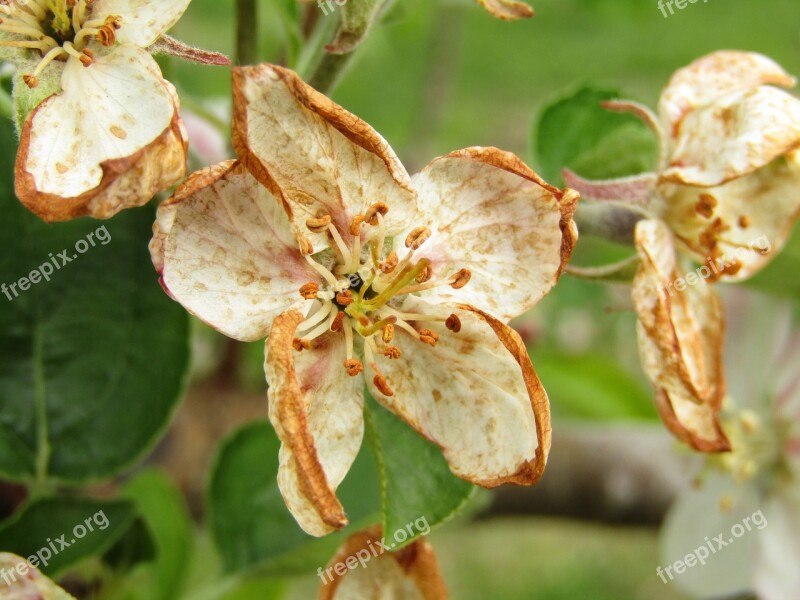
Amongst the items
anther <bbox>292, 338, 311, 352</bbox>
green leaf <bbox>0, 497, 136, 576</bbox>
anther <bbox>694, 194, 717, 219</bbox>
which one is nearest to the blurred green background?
anther <bbox>694, 194, 717, 219</bbox>

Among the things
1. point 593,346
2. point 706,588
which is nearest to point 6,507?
point 706,588

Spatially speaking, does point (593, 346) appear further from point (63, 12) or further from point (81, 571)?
point (63, 12)

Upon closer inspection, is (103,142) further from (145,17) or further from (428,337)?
(428,337)

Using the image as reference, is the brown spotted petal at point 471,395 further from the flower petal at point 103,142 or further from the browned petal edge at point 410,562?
the flower petal at point 103,142

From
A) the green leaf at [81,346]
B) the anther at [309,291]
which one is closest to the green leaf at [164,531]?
the green leaf at [81,346]

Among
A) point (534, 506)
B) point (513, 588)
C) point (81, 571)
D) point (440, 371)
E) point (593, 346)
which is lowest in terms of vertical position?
point (513, 588)

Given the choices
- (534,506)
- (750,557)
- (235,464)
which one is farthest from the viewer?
(534,506)
